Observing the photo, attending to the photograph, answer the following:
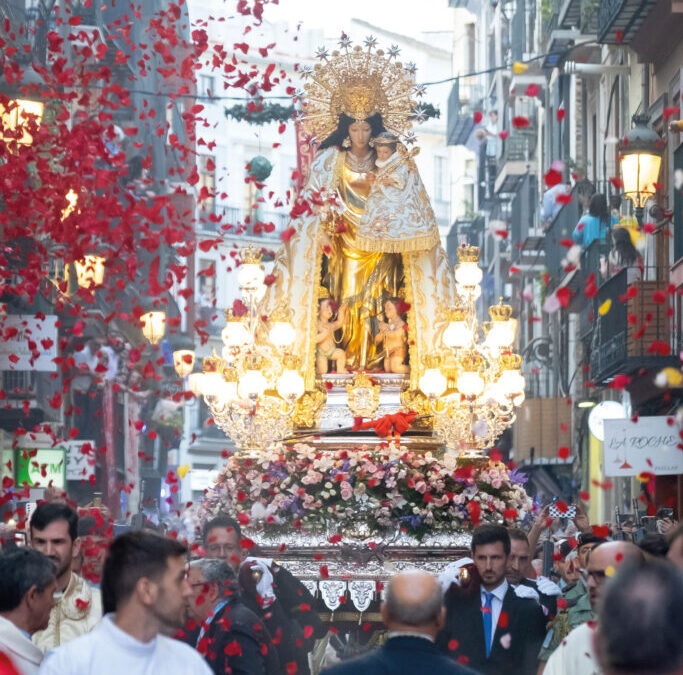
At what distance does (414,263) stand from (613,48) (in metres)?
8.42

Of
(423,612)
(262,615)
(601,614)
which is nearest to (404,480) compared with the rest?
(262,615)

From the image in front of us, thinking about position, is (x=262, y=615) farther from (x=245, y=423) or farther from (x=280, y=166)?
(x=280, y=166)

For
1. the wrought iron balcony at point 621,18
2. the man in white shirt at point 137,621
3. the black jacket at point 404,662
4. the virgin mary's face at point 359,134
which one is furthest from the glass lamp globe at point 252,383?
the black jacket at point 404,662

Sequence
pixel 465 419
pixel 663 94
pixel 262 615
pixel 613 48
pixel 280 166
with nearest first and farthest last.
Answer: pixel 262 615 → pixel 465 419 → pixel 663 94 → pixel 613 48 → pixel 280 166

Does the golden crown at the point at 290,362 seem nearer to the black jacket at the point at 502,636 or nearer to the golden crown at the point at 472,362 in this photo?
the golden crown at the point at 472,362

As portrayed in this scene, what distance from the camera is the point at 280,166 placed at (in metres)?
60.8

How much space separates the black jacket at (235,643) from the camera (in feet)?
27.0

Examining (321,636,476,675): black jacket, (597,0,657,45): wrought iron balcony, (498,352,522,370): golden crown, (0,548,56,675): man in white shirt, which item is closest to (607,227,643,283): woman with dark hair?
(597,0,657,45): wrought iron balcony

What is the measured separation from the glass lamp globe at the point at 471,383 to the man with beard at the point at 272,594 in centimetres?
431

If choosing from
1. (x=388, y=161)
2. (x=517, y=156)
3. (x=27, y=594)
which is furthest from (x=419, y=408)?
(x=517, y=156)

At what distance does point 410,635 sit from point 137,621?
873 millimetres

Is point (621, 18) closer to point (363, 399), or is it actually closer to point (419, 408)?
point (419, 408)

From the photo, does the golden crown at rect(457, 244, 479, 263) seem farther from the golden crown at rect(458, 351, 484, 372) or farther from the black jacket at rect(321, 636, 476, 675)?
the black jacket at rect(321, 636, 476, 675)

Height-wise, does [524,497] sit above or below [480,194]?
below
